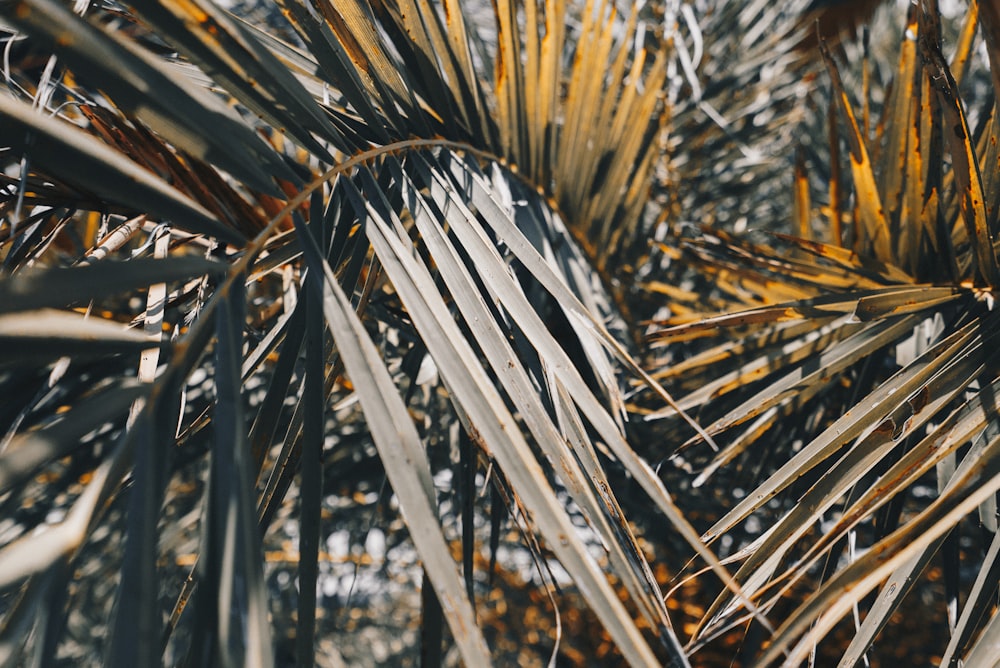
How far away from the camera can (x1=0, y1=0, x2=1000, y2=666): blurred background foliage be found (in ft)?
1.02

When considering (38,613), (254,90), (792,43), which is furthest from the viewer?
(792,43)

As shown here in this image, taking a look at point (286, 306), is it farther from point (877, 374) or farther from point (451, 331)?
point (877, 374)

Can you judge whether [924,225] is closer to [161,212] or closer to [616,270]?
[616,270]

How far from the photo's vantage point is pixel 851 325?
0.65m

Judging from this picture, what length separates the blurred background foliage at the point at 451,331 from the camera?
0.31m

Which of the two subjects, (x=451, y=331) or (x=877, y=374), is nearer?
(x=451, y=331)

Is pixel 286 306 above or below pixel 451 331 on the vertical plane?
above

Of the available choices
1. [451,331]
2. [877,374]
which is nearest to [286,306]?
[451,331]

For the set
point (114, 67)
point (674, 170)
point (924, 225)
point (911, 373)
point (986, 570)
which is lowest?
point (986, 570)

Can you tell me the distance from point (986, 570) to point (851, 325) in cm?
27

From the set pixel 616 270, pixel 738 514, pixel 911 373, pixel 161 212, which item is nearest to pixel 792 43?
pixel 616 270

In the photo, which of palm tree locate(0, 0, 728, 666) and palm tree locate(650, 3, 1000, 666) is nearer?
palm tree locate(0, 0, 728, 666)

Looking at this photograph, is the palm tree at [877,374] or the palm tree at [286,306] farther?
the palm tree at [877,374]

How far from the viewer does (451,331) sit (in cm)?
38
